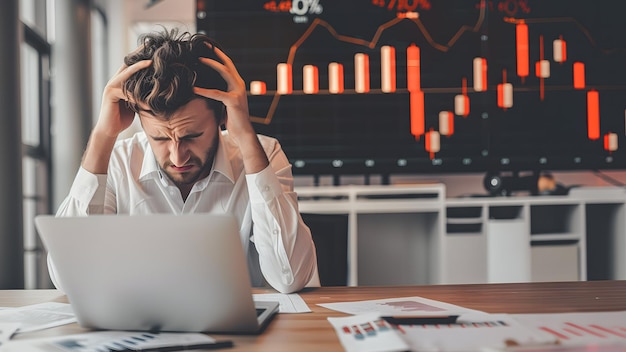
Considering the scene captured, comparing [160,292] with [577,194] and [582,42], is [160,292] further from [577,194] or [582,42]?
[582,42]

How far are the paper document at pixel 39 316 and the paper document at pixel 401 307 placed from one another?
435mm

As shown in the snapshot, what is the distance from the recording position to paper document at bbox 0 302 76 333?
0.98 metres

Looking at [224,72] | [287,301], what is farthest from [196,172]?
[287,301]

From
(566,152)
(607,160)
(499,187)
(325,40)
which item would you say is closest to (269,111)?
(325,40)

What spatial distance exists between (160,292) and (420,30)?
10.7 ft

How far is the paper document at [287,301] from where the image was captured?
1078 millimetres

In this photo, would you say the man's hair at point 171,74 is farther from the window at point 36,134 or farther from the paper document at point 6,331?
the window at point 36,134

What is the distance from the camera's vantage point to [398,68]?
3799 millimetres

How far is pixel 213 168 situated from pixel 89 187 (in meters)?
0.29

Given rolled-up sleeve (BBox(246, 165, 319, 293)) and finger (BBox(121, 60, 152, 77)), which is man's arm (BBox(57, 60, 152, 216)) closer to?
finger (BBox(121, 60, 152, 77))

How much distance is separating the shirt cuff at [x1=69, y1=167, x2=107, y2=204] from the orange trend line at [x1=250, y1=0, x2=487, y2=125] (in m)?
2.39

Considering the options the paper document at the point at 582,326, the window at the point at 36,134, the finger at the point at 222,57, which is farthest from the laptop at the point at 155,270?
the window at the point at 36,134

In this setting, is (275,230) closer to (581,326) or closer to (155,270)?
(155,270)

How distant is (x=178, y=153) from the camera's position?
1.41 meters
